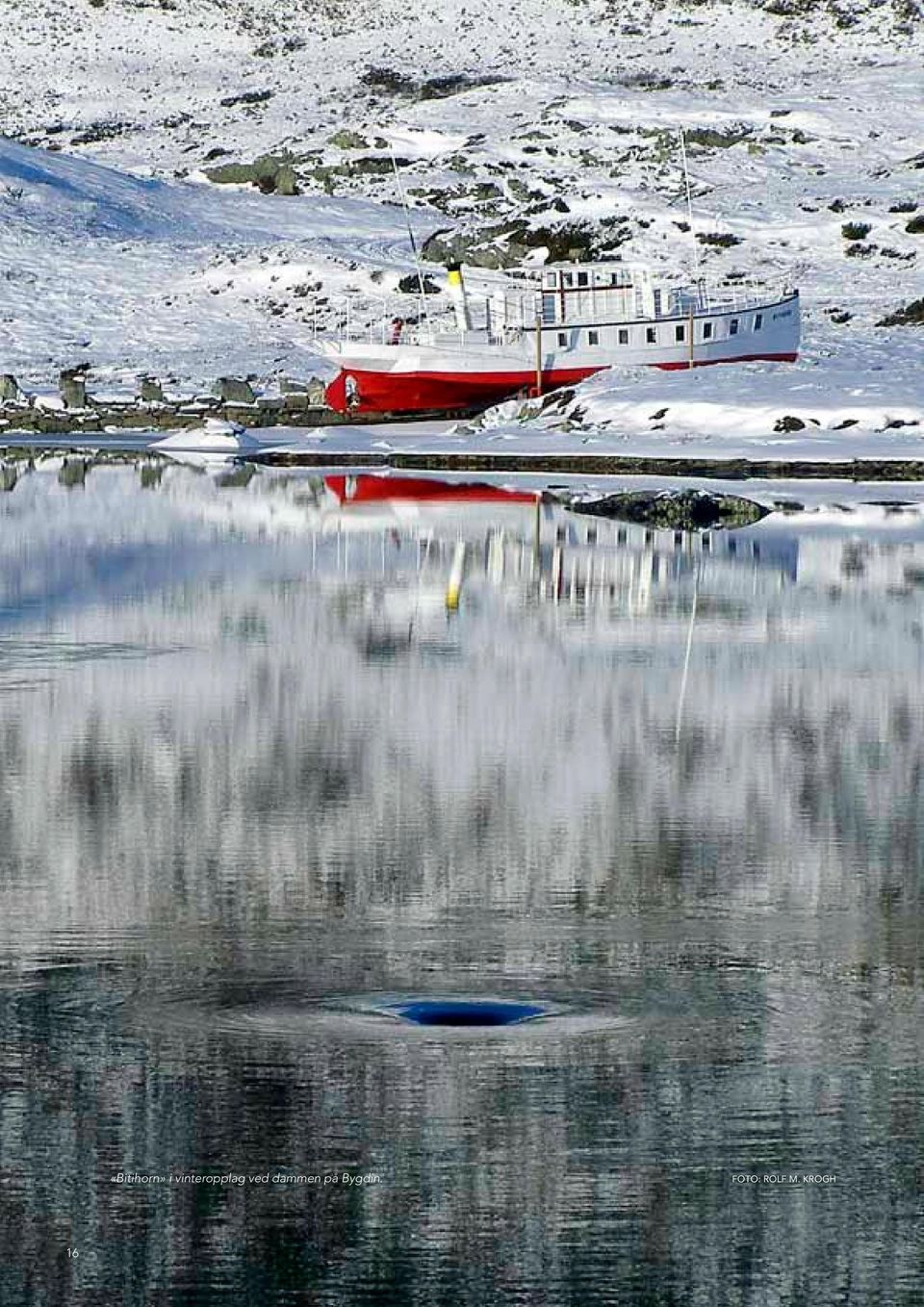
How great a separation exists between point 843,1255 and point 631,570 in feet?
74.5

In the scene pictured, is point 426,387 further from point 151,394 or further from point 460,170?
point 460,170

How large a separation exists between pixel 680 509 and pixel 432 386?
106 feet

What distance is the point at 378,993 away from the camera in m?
11.3

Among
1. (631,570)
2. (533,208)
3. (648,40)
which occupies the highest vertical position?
(648,40)

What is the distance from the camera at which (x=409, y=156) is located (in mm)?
103562

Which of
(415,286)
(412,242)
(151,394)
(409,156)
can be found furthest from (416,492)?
(409,156)

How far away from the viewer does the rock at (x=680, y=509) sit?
38.3 m

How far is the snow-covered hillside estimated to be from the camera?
82750 millimetres

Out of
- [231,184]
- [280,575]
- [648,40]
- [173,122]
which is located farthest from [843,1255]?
[648,40]

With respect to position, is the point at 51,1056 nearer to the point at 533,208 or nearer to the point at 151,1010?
the point at 151,1010

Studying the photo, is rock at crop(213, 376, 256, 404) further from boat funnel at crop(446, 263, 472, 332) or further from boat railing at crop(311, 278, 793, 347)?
boat funnel at crop(446, 263, 472, 332)

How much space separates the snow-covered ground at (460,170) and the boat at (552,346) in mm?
2781

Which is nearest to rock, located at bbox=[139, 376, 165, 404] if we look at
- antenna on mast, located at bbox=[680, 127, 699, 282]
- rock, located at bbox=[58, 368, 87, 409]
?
rock, located at bbox=[58, 368, 87, 409]

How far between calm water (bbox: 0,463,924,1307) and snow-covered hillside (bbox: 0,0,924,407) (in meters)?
39.0
